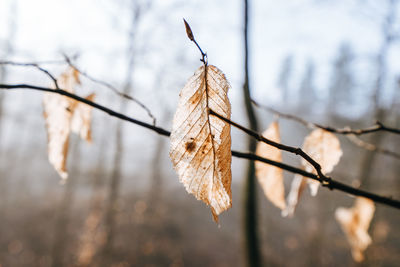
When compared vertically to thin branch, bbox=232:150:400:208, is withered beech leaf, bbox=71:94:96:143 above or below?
above

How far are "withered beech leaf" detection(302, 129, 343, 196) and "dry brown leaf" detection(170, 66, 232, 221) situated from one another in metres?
0.38

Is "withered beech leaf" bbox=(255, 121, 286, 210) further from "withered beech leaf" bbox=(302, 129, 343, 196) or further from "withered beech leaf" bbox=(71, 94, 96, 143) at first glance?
"withered beech leaf" bbox=(71, 94, 96, 143)

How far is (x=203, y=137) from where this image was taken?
0.37 m

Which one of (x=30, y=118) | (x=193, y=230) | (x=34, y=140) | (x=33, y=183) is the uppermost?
(x=30, y=118)

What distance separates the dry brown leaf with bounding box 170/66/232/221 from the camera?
36cm

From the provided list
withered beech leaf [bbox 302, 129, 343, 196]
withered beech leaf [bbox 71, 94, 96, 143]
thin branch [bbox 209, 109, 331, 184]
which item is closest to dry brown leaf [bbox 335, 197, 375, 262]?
withered beech leaf [bbox 302, 129, 343, 196]

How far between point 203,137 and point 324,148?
46 cm

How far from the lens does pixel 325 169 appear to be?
64 cm

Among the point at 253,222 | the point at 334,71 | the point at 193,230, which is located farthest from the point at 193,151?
the point at 334,71

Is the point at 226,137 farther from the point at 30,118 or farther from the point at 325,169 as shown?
the point at 30,118

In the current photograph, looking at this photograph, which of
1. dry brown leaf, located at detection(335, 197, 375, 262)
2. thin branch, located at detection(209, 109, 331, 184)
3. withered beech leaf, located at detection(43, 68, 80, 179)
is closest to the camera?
thin branch, located at detection(209, 109, 331, 184)

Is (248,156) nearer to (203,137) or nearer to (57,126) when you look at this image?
(203,137)

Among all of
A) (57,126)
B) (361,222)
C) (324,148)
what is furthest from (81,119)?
(361,222)

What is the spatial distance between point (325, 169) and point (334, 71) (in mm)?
33855
